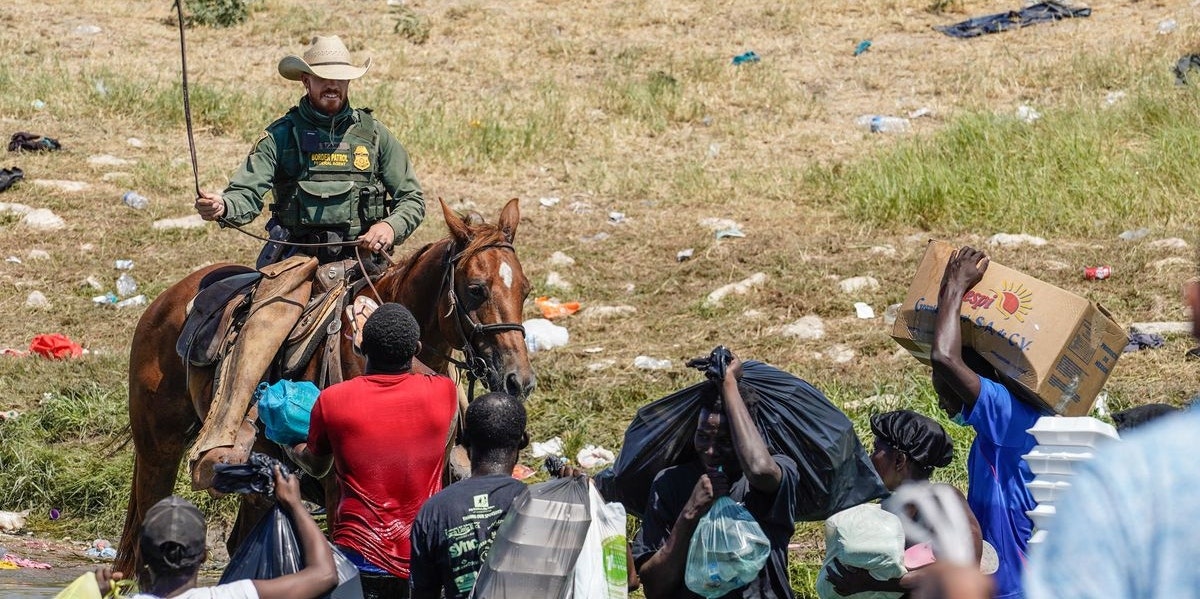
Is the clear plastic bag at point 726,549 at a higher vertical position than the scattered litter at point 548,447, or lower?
higher

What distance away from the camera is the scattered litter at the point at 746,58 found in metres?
16.2

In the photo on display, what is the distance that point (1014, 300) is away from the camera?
475cm

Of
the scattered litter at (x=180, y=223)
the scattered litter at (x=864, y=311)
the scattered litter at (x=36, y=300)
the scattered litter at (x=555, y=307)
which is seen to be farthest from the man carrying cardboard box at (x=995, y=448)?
the scattered litter at (x=180, y=223)

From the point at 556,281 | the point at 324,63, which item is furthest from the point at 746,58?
the point at 324,63

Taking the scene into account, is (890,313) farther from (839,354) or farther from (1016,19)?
(1016,19)

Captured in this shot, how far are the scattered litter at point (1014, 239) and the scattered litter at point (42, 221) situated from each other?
757 cm

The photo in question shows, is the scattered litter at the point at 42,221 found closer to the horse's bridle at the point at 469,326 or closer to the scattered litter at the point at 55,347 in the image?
the scattered litter at the point at 55,347

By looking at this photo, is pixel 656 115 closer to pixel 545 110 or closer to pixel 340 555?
pixel 545 110

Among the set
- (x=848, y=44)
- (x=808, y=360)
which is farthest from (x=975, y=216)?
(x=848, y=44)

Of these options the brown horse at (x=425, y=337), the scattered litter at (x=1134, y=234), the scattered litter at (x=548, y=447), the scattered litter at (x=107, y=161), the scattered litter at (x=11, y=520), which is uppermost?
the brown horse at (x=425, y=337)

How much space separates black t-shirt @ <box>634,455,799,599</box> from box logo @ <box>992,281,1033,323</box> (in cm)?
106

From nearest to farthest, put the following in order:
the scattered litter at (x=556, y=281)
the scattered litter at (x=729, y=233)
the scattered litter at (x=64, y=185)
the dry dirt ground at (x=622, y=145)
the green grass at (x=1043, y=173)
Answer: the dry dirt ground at (x=622, y=145), the green grass at (x=1043, y=173), the scattered litter at (x=556, y=281), the scattered litter at (x=729, y=233), the scattered litter at (x=64, y=185)

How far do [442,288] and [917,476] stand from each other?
2274 mm

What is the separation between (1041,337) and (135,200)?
9.88 meters
